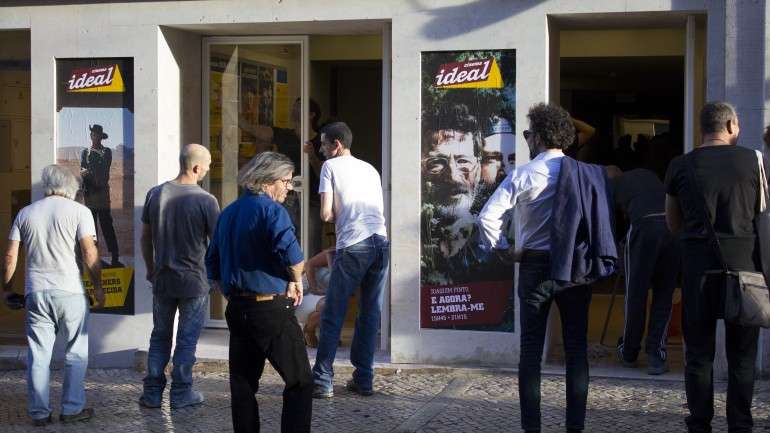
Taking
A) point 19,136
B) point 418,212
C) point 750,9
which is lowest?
point 418,212

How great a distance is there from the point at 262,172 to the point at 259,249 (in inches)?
16.5

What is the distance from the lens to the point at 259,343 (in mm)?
5832

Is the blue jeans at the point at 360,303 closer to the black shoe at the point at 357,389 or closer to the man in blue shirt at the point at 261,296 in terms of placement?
the black shoe at the point at 357,389

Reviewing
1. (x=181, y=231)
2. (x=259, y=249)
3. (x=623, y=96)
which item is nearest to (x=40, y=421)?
(x=181, y=231)

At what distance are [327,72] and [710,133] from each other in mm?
5207

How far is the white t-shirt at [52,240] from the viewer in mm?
7219

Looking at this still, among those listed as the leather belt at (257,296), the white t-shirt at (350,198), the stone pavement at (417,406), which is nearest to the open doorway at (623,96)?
the stone pavement at (417,406)

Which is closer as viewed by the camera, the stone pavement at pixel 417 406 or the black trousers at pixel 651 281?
the stone pavement at pixel 417 406

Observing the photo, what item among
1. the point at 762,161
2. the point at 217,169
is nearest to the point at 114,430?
the point at 217,169

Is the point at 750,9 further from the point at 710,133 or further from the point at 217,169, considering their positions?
the point at 217,169

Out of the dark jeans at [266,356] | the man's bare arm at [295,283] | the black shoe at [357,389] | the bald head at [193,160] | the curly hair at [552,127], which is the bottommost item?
the black shoe at [357,389]

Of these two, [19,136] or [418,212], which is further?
[19,136]

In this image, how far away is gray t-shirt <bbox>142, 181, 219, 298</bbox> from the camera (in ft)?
24.6

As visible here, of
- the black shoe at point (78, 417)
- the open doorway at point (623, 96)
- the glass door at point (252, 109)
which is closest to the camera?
the black shoe at point (78, 417)
